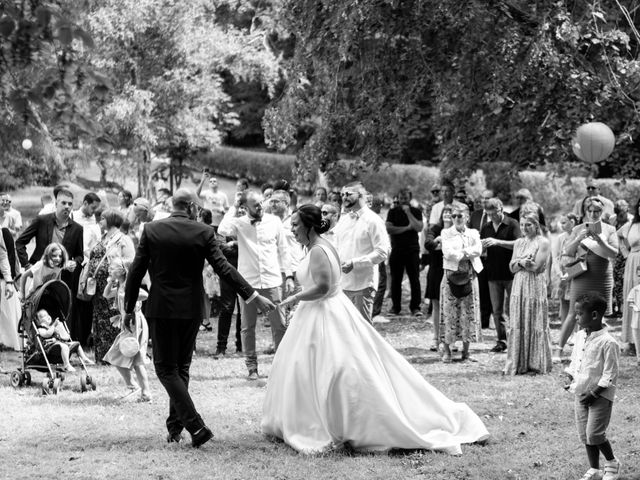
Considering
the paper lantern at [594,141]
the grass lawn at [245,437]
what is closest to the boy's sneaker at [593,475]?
the grass lawn at [245,437]

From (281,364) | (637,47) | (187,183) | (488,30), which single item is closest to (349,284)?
(281,364)

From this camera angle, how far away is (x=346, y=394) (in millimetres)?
7371

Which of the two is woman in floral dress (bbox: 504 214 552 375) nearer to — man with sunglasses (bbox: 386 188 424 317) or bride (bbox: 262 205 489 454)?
bride (bbox: 262 205 489 454)

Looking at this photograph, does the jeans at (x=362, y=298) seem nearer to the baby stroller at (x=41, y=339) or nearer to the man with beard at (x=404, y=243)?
the baby stroller at (x=41, y=339)

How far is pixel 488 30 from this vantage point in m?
15.0

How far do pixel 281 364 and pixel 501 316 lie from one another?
548 cm

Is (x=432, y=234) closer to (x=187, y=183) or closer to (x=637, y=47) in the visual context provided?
(x=637, y=47)

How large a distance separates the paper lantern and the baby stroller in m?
7.73

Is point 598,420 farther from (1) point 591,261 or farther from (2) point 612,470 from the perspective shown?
(1) point 591,261

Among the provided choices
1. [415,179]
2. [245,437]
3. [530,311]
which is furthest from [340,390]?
[415,179]

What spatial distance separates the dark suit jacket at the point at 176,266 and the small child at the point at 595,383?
2554 mm

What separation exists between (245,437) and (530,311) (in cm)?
399

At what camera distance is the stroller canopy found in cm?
1018

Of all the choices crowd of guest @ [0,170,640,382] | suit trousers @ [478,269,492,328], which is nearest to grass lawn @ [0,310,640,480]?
crowd of guest @ [0,170,640,382]
